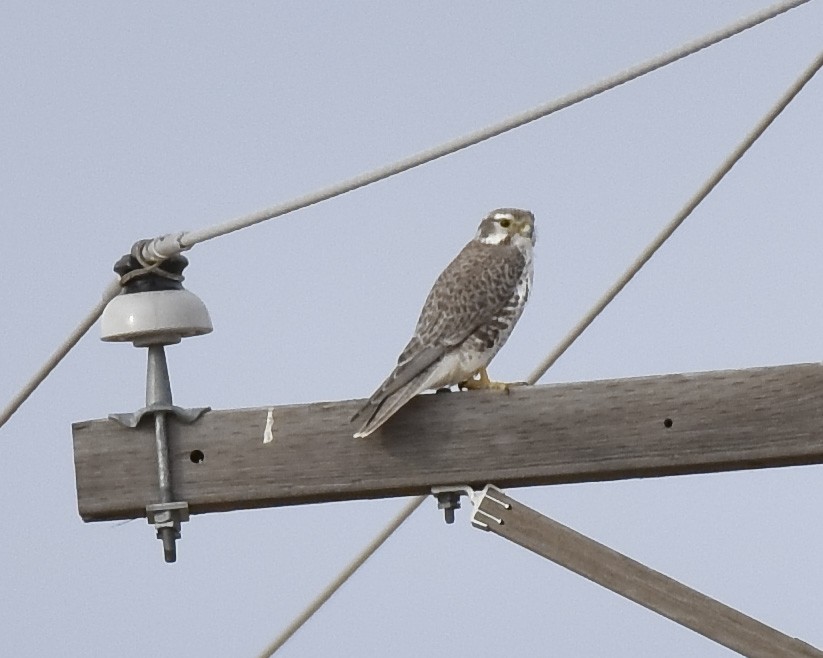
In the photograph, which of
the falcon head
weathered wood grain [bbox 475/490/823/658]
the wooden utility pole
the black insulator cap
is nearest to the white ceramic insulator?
the black insulator cap

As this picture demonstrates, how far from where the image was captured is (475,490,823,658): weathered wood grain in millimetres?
3211

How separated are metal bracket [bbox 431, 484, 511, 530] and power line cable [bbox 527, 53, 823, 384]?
0.74m

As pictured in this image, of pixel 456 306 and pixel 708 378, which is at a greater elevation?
pixel 456 306

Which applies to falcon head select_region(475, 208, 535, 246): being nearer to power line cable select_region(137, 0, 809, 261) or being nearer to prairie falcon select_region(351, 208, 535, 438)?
prairie falcon select_region(351, 208, 535, 438)

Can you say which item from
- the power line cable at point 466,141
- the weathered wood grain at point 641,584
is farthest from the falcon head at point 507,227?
the weathered wood grain at point 641,584

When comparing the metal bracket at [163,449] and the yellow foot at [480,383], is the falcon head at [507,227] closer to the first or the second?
the yellow foot at [480,383]

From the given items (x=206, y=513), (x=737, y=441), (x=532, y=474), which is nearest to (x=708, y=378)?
(x=737, y=441)

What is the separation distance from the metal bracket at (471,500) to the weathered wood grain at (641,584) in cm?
5

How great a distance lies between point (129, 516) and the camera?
3.58m

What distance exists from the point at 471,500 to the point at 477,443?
5.3 inches

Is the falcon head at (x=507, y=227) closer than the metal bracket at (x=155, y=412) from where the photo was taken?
No

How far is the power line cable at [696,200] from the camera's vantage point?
13.2 feet

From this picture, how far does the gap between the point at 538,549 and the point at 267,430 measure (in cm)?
66

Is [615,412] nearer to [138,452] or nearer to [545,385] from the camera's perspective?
[545,385]
